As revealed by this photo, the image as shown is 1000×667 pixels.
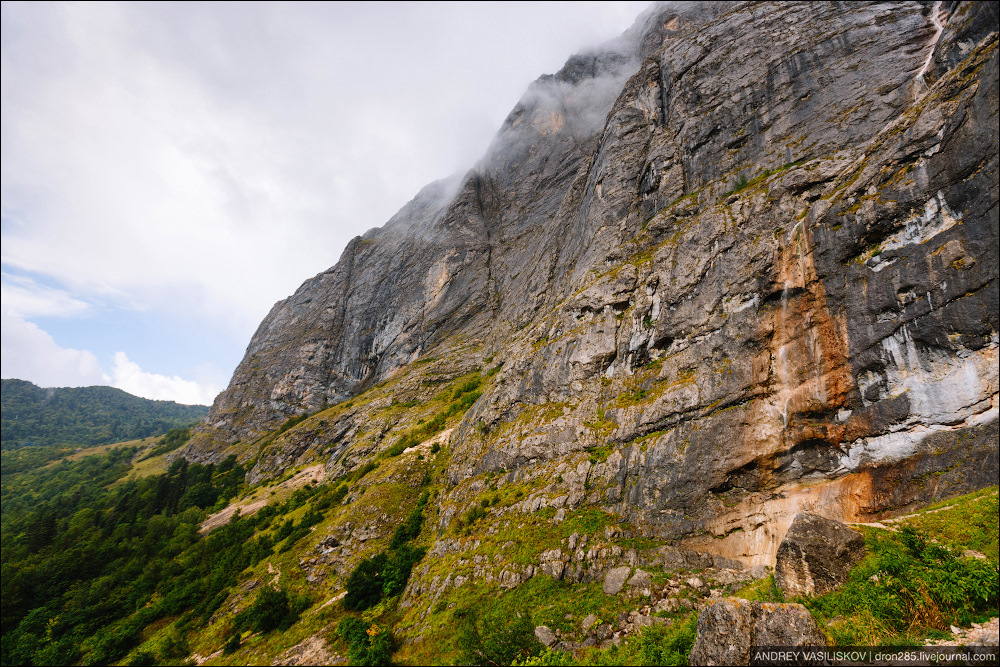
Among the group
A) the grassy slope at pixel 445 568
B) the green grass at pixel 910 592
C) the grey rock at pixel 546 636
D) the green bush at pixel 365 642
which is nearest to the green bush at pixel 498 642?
the grey rock at pixel 546 636

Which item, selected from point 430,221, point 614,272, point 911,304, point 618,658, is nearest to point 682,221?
point 614,272

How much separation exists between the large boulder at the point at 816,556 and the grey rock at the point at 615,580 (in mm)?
8477

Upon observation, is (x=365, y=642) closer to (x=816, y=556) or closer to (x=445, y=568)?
(x=445, y=568)

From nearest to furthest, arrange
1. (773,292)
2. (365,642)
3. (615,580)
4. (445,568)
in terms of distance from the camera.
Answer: (615,580) < (365,642) < (773,292) < (445,568)

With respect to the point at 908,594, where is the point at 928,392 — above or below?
above

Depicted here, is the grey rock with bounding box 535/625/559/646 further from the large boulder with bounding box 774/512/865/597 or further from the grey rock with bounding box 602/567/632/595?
the large boulder with bounding box 774/512/865/597

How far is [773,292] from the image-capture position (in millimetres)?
22234

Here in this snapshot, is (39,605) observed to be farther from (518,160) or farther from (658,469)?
(518,160)

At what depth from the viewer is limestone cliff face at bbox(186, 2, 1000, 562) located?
16.0m

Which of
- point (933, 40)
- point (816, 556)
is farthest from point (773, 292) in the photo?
point (933, 40)

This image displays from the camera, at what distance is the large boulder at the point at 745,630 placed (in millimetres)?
9039

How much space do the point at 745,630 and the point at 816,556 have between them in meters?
4.21

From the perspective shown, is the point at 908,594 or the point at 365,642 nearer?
the point at 908,594

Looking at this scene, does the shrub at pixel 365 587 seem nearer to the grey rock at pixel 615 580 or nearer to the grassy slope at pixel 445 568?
the grassy slope at pixel 445 568
